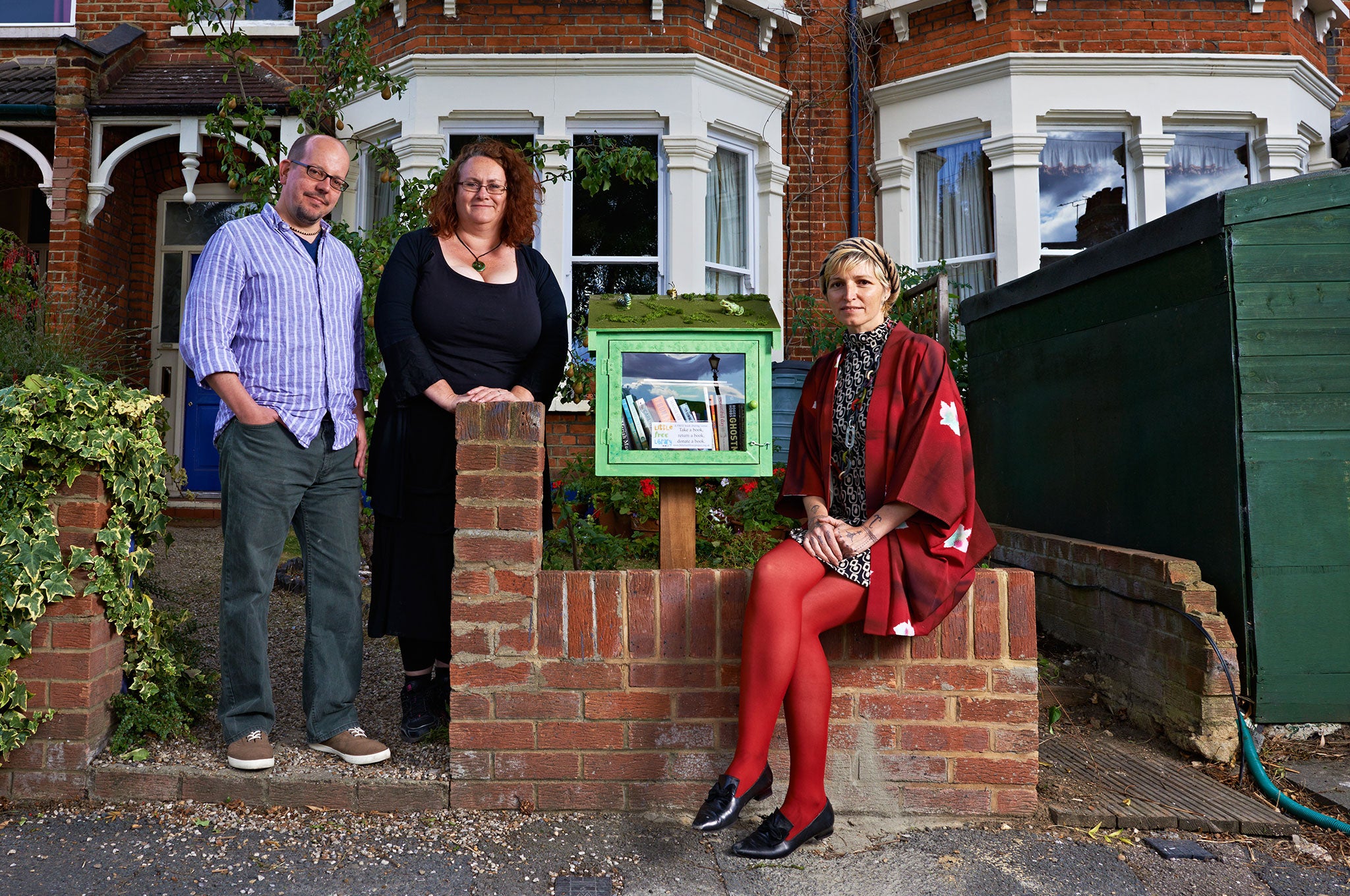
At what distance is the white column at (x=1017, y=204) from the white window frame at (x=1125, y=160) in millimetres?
176

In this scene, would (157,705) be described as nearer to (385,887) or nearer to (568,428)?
(385,887)

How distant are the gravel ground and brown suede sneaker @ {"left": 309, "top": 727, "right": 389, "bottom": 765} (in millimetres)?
23

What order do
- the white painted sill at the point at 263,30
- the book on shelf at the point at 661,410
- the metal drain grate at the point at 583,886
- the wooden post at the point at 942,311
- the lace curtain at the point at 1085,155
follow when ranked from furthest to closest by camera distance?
the white painted sill at the point at 263,30 → the lace curtain at the point at 1085,155 → the wooden post at the point at 942,311 → the book on shelf at the point at 661,410 → the metal drain grate at the point at 583,886

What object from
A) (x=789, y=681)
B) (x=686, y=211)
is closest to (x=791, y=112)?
(x=686, y=211)

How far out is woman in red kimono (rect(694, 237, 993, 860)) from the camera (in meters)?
2.61

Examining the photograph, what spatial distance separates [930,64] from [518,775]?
7.46 m

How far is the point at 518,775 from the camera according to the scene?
2.90 meters

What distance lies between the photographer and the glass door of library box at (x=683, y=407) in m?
2.95

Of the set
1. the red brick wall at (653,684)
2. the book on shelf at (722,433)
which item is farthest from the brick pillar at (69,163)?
the book on shelf at (722,433)

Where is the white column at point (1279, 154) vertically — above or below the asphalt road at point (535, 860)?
above

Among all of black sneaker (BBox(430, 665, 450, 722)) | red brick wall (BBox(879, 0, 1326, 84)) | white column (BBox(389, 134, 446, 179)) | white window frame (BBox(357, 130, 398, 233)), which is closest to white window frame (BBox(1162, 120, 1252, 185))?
red brick wall (BBox(879, 0, 1326, 84))

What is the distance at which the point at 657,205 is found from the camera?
812 cm

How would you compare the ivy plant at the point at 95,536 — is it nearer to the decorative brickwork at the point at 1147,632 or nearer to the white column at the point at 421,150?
the decorative brickwork at the point at 1147,632

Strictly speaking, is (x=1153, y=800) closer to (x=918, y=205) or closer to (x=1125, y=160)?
(x=918, y=205)
